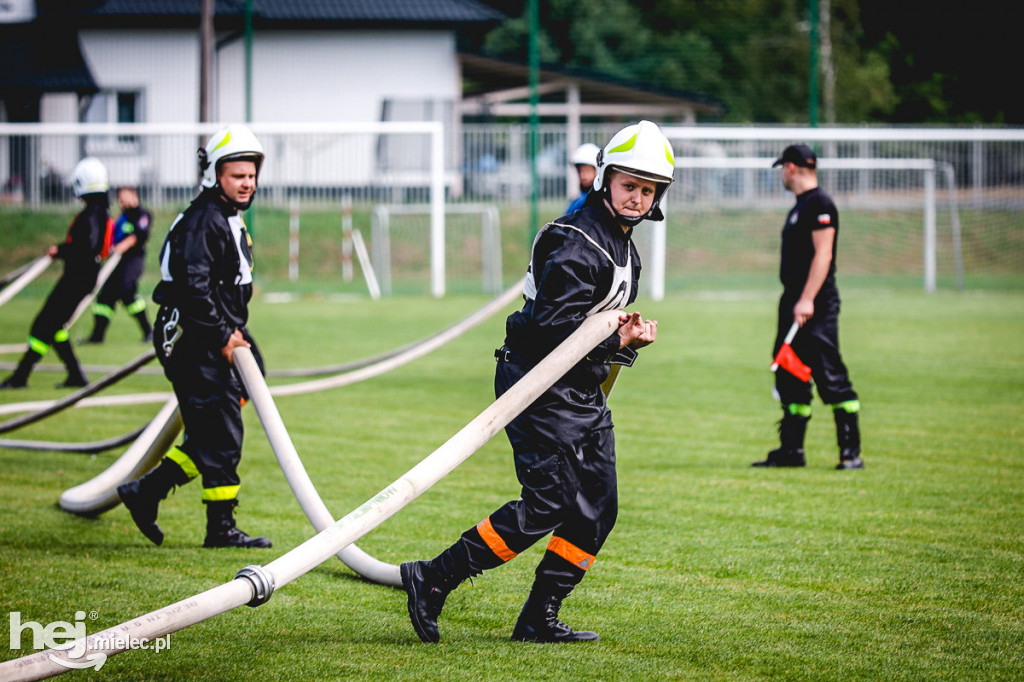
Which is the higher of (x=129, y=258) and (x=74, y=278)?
(x=129, y=258)

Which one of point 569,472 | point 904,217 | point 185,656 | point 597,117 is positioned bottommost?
point 185,656

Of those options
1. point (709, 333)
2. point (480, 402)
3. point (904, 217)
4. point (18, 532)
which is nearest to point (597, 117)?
point (904, 217)

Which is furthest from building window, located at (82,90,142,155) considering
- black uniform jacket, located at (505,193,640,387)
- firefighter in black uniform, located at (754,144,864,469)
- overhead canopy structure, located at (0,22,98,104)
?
black uniform jacket, located at (505,193,640,387)

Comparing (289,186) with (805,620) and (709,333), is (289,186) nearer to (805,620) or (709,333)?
(709,333)

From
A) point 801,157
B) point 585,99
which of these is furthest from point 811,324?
point 585,99

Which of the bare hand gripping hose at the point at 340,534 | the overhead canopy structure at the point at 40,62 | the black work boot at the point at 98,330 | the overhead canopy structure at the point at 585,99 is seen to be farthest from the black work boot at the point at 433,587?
the overhead canopy structure at the point at 585,99

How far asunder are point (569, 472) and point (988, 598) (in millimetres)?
2063

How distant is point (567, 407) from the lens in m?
4.27

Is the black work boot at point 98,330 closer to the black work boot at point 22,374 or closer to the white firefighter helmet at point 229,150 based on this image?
the black work boot at point 22,374

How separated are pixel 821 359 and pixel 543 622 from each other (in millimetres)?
4206

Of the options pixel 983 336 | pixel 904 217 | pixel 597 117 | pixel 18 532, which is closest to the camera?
pixel 18 532

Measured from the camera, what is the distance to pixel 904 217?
2709 cm

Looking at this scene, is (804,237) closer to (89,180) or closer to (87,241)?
(87,241)

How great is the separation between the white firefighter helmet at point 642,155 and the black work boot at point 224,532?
110 inches
